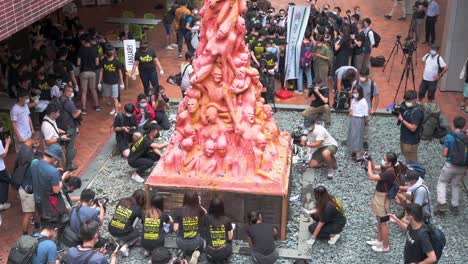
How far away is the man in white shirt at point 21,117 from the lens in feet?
39.9

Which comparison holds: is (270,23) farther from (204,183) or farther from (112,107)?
(204,183)

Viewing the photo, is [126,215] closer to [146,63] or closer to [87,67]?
[146,63]

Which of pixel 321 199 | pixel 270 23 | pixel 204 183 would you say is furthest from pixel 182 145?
pixel 270 23

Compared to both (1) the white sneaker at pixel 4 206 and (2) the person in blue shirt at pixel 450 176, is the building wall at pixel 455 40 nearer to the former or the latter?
(2) the person in blue shirt at pixel 450 176

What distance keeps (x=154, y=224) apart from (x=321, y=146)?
423 centimetres

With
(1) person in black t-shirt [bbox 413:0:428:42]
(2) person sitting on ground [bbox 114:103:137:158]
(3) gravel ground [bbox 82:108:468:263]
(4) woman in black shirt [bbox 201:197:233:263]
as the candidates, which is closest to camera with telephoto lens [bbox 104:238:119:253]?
(3) gravel ground [bbox 82:108:468:263]

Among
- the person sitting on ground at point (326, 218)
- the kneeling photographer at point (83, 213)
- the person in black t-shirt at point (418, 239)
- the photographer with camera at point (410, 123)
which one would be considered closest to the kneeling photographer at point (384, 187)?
the person sitting on ground at point (326, 218)

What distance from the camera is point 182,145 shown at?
35.4 feet

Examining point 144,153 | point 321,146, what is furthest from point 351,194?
point 144,153

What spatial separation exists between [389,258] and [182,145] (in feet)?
12.6

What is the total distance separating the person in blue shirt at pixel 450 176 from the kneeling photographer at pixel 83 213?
5879mm

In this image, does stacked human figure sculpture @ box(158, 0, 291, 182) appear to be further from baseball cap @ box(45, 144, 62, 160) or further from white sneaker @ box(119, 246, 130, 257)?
baseball cap @ box(45, 144, 62, 160)

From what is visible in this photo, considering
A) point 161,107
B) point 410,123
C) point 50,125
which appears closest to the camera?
point 50,125

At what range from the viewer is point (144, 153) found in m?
12.3
